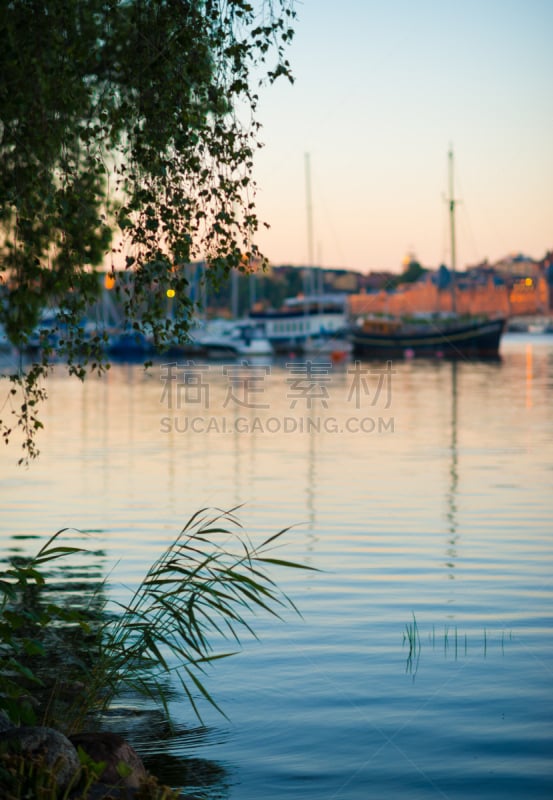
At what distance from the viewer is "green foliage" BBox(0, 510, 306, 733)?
7414 mm

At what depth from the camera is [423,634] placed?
1170 cm

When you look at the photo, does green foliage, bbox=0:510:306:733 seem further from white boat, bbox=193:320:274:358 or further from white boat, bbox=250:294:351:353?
white boat, bbox=250:294:351:353

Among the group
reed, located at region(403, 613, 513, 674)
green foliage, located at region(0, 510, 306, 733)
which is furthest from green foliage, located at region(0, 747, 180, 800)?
reed, located at region(403, 613, 513, 674)

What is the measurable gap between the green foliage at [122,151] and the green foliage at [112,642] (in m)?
1.91

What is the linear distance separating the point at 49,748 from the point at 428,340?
116579 mm

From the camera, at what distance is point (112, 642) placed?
876 cm

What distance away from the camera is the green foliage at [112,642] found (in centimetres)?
741

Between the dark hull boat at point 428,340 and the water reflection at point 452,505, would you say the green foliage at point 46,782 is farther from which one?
the dark hull boat at point 428,340

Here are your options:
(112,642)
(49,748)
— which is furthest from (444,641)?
(49,748)

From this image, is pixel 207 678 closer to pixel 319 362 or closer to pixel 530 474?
pixel 530 474

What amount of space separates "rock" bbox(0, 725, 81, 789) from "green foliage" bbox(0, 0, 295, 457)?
3146 mm

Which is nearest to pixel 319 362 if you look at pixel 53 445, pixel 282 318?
pixel 282 318

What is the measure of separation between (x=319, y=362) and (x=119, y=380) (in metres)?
31.0

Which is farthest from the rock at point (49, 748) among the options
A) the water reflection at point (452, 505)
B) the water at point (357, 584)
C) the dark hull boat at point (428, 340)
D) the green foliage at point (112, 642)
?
the dark hull boat at point (428, 340)
